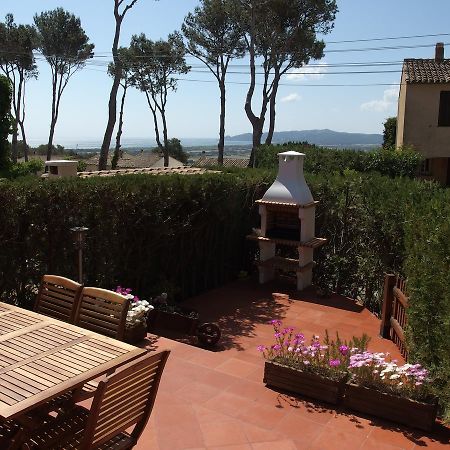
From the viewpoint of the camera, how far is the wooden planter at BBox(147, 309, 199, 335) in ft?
20.6

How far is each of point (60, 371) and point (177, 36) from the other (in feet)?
82.1

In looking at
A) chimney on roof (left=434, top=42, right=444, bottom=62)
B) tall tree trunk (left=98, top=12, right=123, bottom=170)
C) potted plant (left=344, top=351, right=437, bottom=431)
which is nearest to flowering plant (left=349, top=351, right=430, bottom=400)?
potted plant (left=344, top=351, right=437, bottom=431)

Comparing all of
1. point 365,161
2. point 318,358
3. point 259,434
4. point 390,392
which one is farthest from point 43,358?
point 365,161

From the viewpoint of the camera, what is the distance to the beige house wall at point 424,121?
1818cm

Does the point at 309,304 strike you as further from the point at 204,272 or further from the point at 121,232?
the point at 121,232

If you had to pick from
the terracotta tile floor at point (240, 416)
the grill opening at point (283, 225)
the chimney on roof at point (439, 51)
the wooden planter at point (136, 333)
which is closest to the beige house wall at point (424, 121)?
the chimney on roof at point (439, 51)

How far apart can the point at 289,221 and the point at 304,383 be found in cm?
466

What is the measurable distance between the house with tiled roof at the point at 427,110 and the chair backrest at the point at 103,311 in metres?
16.8

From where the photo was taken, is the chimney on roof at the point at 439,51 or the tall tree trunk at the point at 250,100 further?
the chimney on roof at the point at 439,51

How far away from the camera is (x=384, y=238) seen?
6.97 meters

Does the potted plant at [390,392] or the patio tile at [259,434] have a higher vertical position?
the potted plant at [390,392]

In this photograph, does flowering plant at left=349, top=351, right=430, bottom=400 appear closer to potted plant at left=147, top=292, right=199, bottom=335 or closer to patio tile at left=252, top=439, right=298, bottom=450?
patio tile at left=252, top=439, right=298, bottom=450

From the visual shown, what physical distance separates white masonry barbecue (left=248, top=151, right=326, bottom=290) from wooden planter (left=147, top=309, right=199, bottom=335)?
2678 millimetres

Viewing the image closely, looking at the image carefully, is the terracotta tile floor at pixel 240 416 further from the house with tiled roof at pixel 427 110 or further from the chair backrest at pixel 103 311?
the house with tiled roof at pixel 427 110
